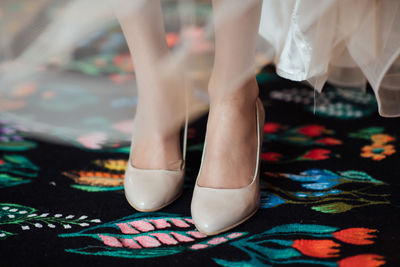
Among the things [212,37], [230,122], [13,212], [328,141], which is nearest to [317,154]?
[328,141]

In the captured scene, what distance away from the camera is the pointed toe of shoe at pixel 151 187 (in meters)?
0.69

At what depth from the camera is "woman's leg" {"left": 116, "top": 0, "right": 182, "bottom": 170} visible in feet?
2.19

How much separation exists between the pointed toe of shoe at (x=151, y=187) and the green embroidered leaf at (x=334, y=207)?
230 mm

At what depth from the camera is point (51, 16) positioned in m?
0.64

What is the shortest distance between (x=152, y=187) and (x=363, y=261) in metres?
0.33

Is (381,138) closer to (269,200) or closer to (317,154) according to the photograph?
(317,154)

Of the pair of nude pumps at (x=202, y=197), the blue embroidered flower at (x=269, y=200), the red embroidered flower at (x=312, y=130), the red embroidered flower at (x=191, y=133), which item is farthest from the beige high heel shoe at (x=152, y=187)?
the red embroidered flower at (x=312, y=130)

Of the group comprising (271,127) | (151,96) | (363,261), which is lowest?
(363,261)

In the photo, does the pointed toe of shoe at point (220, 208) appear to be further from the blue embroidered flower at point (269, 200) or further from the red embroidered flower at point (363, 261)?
the red embroidered flower at point (363, 261)

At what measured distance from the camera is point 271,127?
1.01 meters

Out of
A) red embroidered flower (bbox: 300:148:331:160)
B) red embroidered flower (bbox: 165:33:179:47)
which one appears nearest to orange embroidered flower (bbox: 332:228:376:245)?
red embroidered flower (bbox: 300:148:331:160)

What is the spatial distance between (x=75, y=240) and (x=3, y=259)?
10 centimetres

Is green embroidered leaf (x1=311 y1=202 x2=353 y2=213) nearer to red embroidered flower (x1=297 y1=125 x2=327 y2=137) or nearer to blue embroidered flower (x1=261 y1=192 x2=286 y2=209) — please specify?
blue embroidered flower (x1=261 y1=192 x2=286 y2=209)

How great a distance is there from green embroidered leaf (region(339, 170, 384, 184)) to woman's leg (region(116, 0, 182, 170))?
12.0 inches
